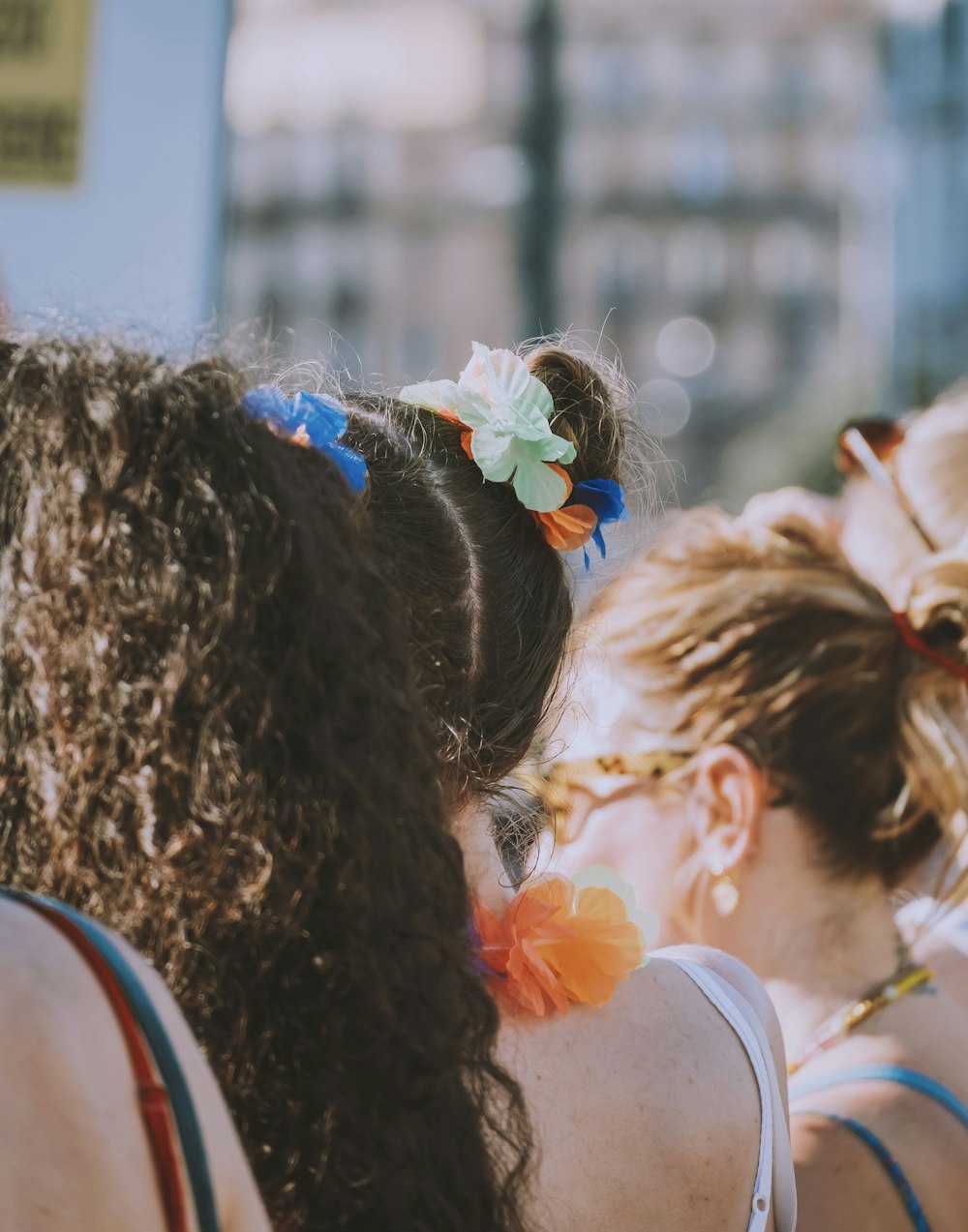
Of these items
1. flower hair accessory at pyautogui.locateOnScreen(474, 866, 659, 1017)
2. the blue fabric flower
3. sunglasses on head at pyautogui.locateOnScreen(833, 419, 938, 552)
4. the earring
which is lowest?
the earring

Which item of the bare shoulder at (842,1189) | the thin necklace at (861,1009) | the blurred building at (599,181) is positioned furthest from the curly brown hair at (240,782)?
the blurred building at (599,181)

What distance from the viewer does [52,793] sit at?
35.5 inches

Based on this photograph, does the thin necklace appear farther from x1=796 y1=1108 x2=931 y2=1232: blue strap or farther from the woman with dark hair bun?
the woman with dark hair bun

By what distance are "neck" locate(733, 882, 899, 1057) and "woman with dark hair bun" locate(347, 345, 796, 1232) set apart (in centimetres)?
43

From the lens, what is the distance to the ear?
1952 millimetres

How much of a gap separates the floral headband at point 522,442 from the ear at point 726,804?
60 centimetres

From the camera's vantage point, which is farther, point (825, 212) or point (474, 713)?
point (825, 212)

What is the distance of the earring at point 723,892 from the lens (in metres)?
1.95

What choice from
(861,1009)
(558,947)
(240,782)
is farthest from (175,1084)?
(861,1009)

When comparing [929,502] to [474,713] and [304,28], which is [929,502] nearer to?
[474,713]

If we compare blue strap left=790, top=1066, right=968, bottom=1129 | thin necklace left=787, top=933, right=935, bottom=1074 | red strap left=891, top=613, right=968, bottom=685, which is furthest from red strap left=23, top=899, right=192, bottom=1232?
red strap left=891, top=613, right=968, bottom=685

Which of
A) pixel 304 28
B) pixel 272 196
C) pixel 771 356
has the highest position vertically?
pixel 304 28

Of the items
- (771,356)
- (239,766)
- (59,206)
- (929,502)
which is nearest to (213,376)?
(239,766)

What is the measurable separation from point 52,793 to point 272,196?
39261mm
